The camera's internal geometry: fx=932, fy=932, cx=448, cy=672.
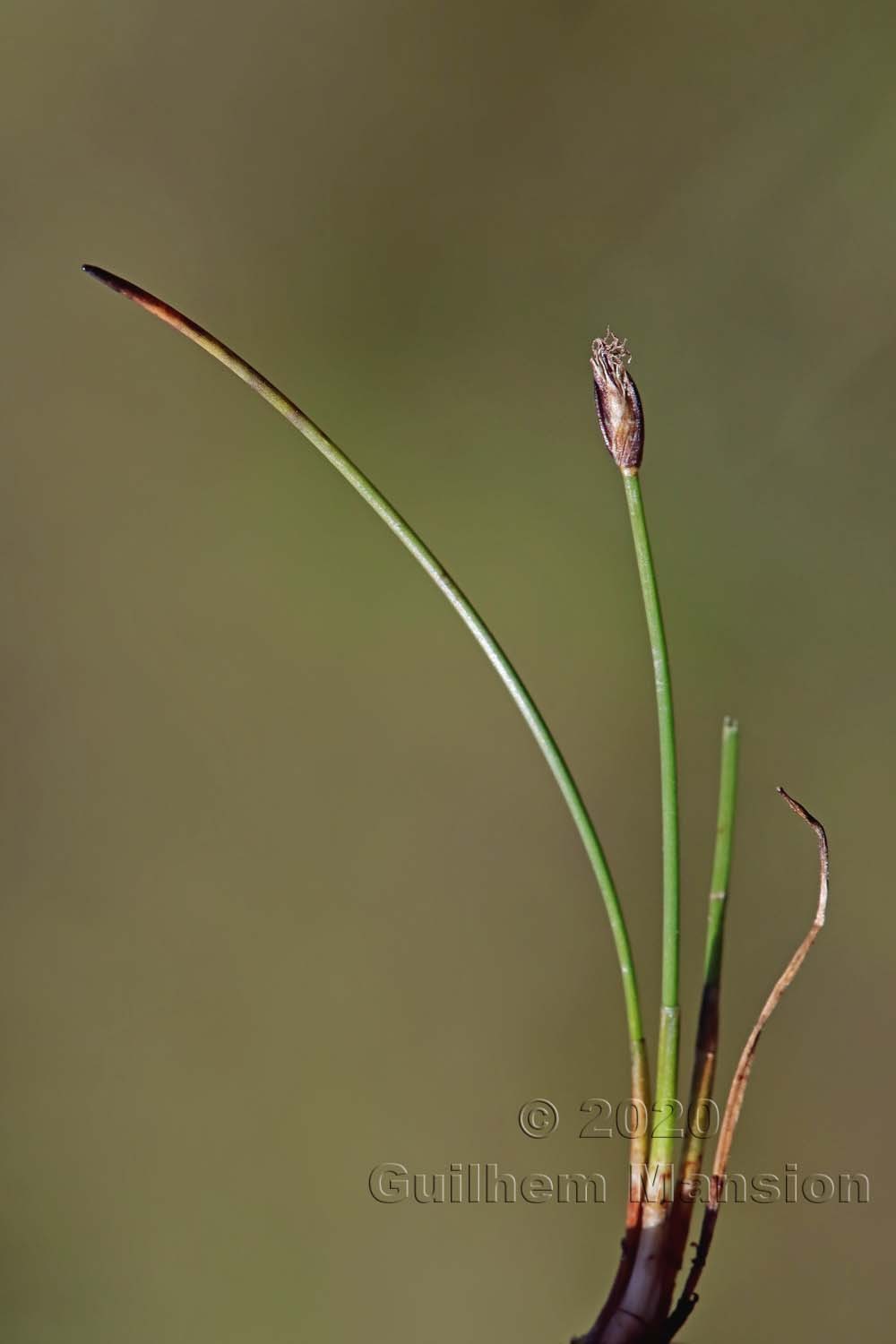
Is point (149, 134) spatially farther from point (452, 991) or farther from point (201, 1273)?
point (201, 1273)

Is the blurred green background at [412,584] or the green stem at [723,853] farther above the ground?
the blurred green background at [412,584]

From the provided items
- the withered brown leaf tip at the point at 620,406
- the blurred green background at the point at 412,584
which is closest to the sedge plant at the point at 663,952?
the withered brown leaf tip at the point at 620,406

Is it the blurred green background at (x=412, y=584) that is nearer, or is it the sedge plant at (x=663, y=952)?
the sedge plant at (x=663, y=952)

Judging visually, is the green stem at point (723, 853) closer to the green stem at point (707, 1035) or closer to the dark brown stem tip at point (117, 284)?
the green stem at point (707, 1035)

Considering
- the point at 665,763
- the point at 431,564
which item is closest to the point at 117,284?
the point at 431,564

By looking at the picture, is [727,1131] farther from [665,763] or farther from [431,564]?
[431,564]

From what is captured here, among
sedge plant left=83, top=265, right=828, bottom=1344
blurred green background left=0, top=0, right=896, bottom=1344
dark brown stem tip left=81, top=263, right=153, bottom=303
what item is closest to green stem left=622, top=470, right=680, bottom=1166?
sedge plant left=83, top=265, right=828, bottom=1344

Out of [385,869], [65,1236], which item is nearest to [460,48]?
[385,869]
